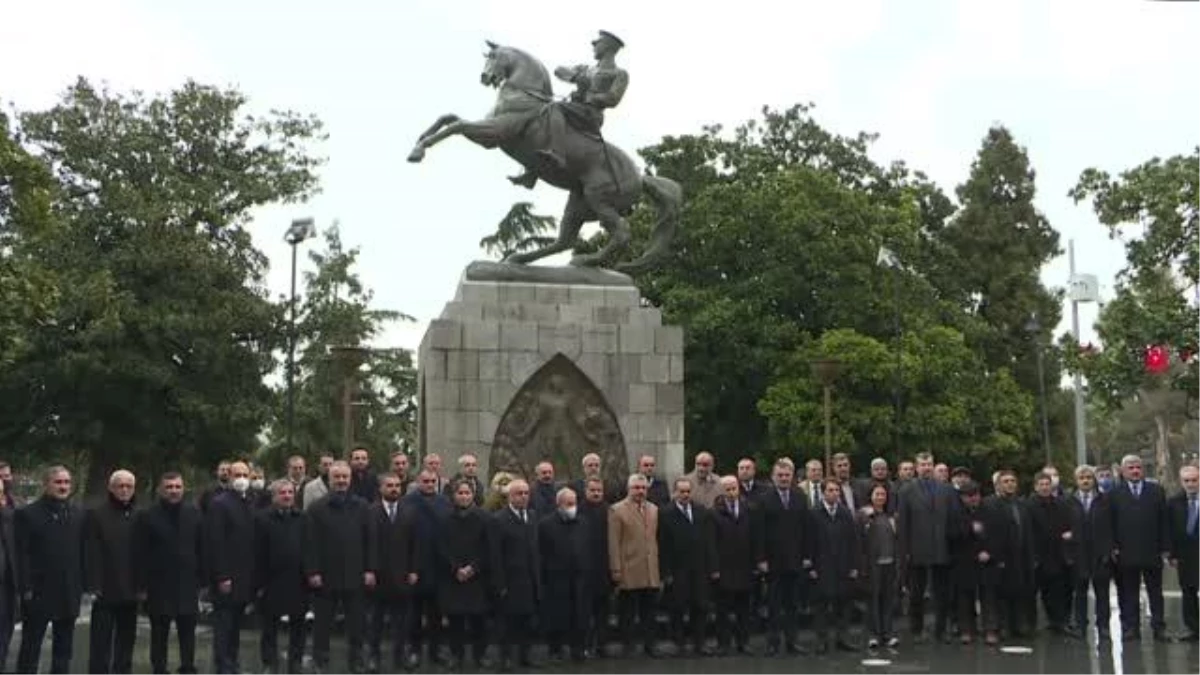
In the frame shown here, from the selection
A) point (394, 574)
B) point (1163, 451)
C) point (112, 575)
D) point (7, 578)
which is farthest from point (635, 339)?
point (1163, 451)

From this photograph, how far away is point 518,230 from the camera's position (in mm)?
35906

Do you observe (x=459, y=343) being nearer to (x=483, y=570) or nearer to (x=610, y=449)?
(x=610, y=449)

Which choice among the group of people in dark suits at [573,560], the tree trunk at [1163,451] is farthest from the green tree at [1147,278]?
the tree trunk at [1163,451]

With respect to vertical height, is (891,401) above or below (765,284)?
below

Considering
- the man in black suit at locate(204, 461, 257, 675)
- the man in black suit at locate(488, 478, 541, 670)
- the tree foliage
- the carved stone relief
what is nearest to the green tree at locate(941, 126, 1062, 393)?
the tree foliage

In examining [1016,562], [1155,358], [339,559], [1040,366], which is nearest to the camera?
[339,559]

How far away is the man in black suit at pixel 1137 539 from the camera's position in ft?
42.3

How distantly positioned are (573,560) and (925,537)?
3.60 m

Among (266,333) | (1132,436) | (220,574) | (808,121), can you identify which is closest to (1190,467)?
(220,574)

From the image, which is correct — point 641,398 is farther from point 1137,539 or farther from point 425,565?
point 1137,539

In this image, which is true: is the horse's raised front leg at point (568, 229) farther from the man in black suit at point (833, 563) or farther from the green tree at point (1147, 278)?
the green tree at point (1147, 278)

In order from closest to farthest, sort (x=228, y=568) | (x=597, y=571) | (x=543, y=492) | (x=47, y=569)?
1. (x=47, y=569)
2. (x=228, y=568)
3. (x=597, y=571)
4. (x=543, y=492)

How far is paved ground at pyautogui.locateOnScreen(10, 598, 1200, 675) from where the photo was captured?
35.1ft

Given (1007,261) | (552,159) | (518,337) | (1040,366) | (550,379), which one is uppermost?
(1007,261)
